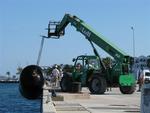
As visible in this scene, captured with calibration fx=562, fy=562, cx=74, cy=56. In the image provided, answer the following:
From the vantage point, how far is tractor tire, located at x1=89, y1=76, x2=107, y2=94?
33312mm

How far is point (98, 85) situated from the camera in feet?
110

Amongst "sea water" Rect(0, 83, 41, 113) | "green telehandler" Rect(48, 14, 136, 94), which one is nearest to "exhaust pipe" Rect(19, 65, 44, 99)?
"sea water" Rect(0, 83, 41, 113)

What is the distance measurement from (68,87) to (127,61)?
395 centimetres

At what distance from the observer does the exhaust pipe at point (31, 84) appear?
20.1 feet

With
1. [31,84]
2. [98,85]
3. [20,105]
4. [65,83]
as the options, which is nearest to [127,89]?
[98,85]

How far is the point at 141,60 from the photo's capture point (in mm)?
115375

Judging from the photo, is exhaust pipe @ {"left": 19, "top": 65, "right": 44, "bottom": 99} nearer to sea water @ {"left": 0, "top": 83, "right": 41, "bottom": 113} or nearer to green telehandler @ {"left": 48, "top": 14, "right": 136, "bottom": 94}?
sea water @ {"left": 0, "top": 83, "right": 41, "bottom": 113}

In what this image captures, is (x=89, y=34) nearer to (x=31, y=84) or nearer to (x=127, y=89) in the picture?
(x=127, y=89)

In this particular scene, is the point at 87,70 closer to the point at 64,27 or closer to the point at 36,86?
the point at 64,27


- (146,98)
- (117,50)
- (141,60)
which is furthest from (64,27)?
(141,60)

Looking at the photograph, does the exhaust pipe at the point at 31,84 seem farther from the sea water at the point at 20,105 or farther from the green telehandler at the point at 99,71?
the green telehandler at the point at 99,71

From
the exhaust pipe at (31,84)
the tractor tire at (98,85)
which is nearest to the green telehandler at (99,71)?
the tractor tire at (98,85)

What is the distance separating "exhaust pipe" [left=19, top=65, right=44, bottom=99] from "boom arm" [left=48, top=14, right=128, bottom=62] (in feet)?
91.4

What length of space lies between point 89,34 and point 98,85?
3982 mm
